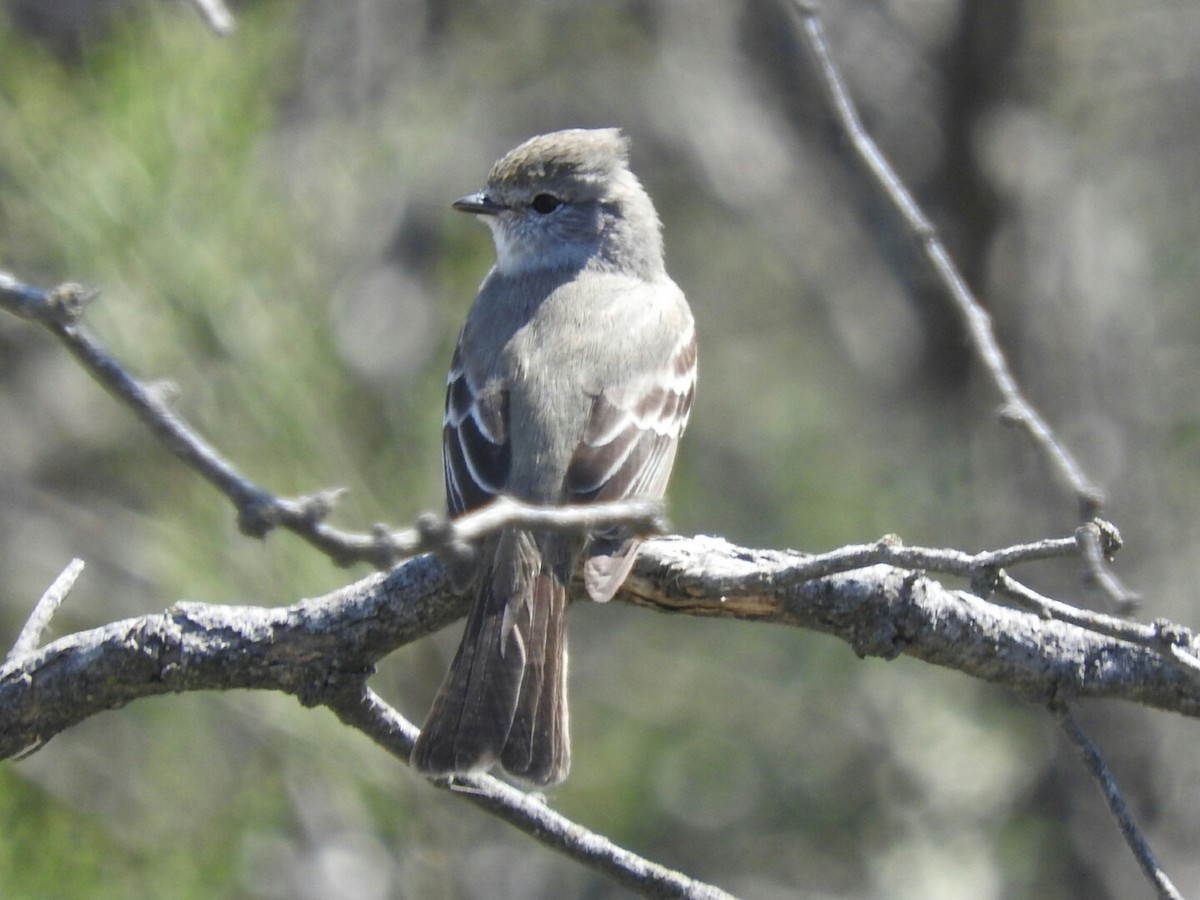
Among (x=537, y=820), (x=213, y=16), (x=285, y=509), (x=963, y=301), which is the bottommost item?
(x=537, y=820)

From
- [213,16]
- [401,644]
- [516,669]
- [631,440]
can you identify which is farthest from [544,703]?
[213,16]

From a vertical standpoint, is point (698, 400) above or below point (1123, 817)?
above

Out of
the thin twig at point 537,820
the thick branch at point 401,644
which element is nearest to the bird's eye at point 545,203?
the thick branch at point 401,644

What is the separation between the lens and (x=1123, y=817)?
7.66 ft

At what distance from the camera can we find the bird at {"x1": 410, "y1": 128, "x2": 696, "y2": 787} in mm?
3049

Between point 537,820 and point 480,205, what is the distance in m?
2.57

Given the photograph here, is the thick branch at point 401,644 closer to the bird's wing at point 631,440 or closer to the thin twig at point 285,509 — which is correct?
the bird's wing at point 631,440

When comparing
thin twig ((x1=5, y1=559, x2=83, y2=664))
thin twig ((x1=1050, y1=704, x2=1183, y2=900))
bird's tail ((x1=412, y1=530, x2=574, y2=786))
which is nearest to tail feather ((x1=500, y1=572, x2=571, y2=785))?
bird's tail ((x1=412, y1=530, x2=574, y2=786))

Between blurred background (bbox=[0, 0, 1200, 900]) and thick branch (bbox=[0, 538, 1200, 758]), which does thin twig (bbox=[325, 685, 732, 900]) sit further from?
blurred background (bbox=[0, 0, 1200, 900])

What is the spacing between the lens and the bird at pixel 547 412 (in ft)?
10.0

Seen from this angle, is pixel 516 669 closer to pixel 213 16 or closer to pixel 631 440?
pixel 631 440

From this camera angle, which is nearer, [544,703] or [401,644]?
[401,644]

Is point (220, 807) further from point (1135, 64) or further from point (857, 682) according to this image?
point (1135, 64)

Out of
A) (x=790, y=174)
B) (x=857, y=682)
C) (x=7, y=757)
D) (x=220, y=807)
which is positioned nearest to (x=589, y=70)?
(x=790, y=174)
